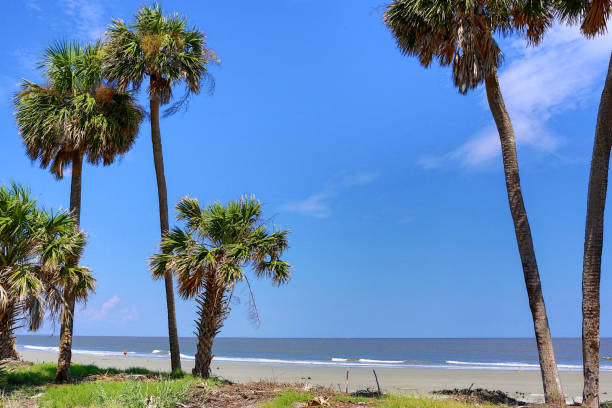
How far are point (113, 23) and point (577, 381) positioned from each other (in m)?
25.0

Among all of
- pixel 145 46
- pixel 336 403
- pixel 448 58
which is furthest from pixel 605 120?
pixel 145 46

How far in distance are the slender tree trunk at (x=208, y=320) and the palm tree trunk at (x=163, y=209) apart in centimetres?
Answer: 160

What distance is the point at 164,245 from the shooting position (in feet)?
49.3

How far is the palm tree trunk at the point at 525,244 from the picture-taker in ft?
35.8

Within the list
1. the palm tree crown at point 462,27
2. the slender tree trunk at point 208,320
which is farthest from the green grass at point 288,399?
the palm tree crown at point 462,27

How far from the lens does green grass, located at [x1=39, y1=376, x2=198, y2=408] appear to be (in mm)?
9508

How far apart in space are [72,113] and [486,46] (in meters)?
12.2

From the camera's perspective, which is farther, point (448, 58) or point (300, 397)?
point (448, 58)

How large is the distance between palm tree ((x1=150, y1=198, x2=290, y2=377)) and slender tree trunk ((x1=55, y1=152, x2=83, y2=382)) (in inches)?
99.4

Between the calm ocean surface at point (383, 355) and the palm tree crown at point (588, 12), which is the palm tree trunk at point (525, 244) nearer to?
the palm tree crown at point (588, 12)

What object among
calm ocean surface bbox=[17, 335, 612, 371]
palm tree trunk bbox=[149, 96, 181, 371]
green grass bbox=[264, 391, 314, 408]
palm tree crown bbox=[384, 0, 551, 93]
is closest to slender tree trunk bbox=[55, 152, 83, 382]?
palm tree trunk bbox=[149, 96, 181, 371]

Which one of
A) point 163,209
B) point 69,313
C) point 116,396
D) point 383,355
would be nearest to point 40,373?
point 69,313

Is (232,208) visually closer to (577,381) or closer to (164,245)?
(164,245)

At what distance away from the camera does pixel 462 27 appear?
40.2 feet
